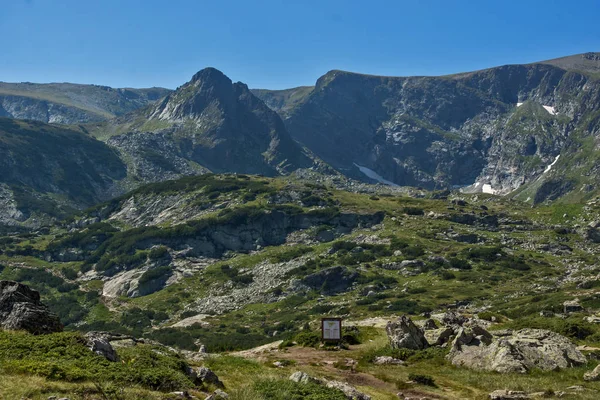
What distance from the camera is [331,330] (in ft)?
148

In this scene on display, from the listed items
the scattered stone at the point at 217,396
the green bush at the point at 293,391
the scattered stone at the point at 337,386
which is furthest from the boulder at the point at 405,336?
the scattered stone at the point at 217,396

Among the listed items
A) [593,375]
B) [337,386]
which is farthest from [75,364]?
[593,375]

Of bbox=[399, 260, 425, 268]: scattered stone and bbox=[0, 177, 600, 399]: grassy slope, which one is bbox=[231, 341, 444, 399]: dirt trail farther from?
bbox=[399, 260, 425, 268]: scattered stone

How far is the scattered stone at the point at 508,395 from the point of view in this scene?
88.2 feet

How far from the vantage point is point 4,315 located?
29297 millimetres

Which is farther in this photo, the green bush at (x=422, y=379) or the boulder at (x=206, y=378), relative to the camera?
the green bush at (x=422, y=379)

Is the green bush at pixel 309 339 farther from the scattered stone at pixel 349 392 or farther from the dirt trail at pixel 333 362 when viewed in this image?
the scattered stone at pixel 349 392

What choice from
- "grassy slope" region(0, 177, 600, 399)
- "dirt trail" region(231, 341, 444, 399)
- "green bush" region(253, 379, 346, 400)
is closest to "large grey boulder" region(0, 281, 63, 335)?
"green bush" region(253, 379, 346, 400)

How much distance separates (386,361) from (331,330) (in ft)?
25.3

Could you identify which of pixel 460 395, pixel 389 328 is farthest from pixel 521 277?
pixel 460 395

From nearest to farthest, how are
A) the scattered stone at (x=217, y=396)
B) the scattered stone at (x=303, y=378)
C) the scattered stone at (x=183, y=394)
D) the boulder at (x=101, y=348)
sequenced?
the scattered stone at (x=217, y=396), the scattered stone at (x=183, y=394), the boulder at (x=101, y=348), the scattered stone at (x=303, y=378)

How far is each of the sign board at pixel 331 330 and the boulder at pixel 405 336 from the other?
445cm

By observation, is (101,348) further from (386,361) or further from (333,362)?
(386,361)

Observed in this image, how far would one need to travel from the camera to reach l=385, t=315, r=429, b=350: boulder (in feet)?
138
